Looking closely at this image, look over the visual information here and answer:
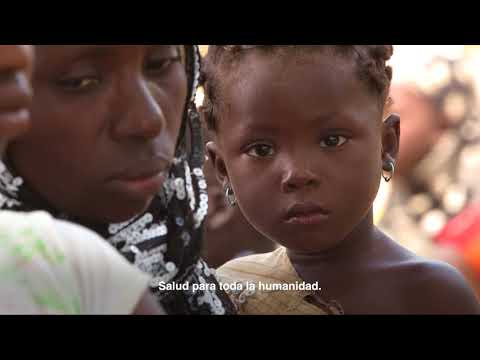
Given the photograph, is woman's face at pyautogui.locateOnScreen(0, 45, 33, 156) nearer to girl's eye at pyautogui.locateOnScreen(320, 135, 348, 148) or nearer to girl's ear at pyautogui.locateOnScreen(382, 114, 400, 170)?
→ girl's eye at pyautogui.locateOnScreen(320, 135, 348, 148)

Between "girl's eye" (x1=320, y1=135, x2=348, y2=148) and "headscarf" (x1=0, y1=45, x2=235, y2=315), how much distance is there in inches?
6.0

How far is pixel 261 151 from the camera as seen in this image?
1207mm

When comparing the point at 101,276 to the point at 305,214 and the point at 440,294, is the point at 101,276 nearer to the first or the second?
the point at 305,214

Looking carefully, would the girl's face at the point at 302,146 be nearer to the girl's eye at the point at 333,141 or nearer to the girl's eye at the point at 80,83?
the girl's eye at the point at 333,141

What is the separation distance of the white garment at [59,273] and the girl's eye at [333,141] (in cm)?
38

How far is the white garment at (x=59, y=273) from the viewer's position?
34.2 inches

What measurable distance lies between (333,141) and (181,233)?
23 centimetres

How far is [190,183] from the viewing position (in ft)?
3.84

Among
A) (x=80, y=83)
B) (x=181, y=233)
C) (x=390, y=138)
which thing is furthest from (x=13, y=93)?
(x=390, y=138)

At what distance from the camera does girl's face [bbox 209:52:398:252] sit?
3.86 feet

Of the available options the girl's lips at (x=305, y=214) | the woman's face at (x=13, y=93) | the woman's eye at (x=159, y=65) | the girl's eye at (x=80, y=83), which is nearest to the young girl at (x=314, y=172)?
the girl's lips at (x=305, y=214)

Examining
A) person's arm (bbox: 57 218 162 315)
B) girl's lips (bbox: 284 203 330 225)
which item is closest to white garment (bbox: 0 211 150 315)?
person's arm (bbox: 57 218 162 315)
